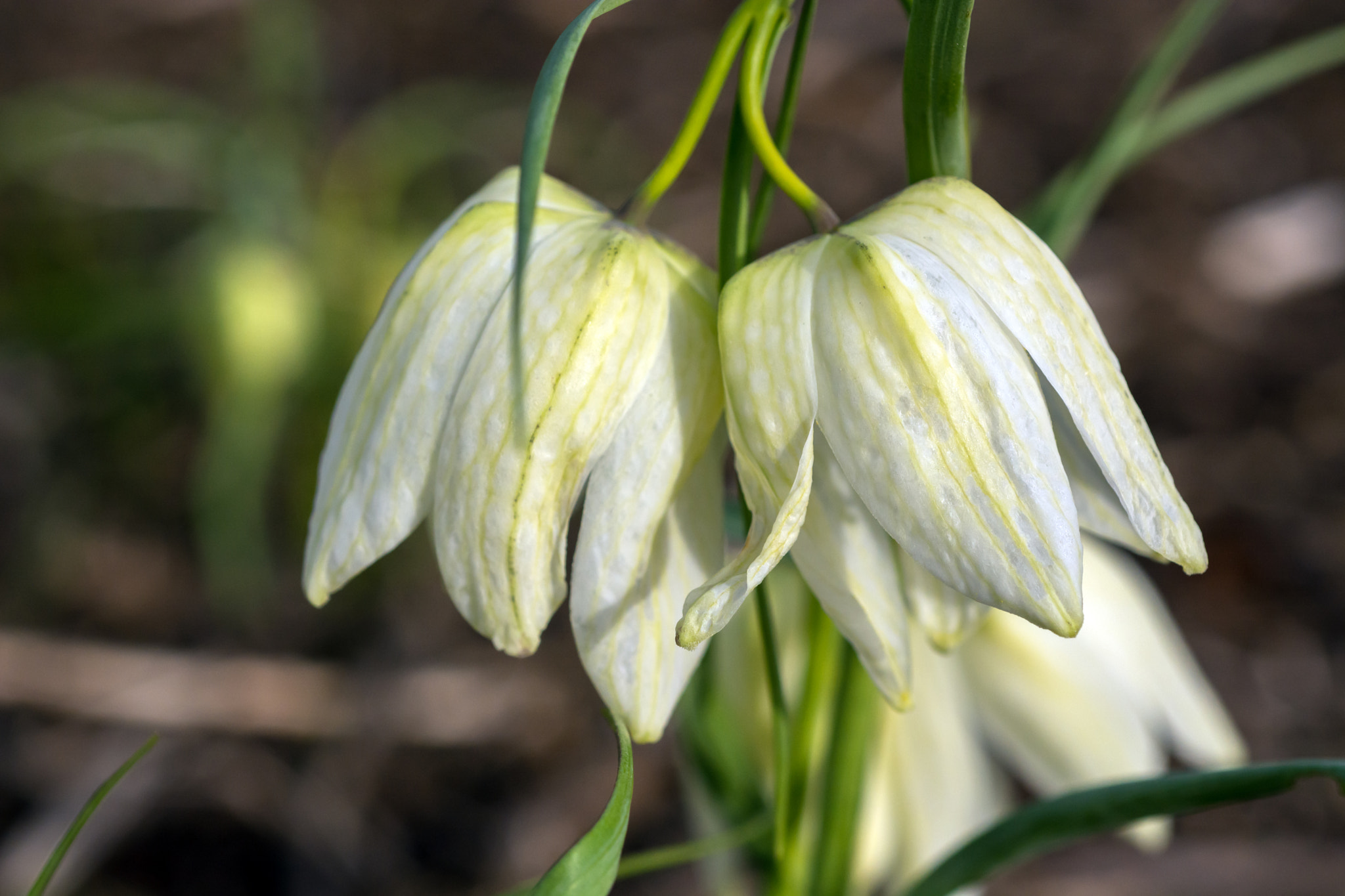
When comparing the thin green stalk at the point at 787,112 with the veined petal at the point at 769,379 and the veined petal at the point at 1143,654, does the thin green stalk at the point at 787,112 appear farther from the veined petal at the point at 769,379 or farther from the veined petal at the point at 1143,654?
the veined petal at the point at 1143,654

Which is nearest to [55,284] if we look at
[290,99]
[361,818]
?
[290,99]

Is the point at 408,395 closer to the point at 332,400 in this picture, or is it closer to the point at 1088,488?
the point at 1088,488

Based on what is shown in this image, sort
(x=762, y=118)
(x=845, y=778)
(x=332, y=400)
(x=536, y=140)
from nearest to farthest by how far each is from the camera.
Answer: (x=536, y=140) → (x=762, y=118) → (x=845, y=778) → (x=332, y=400)

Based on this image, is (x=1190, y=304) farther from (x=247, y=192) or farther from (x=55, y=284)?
(x=55, y=284)

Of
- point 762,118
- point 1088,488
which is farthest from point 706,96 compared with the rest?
point 1088,488

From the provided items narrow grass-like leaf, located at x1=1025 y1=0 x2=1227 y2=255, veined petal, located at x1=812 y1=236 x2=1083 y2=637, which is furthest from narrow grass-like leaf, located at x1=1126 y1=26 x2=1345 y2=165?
veined petal, located at x1=812 y1=236 x2=1083 y2=637

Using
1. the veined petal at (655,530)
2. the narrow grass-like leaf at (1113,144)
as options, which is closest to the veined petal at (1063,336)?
the veined petal at (655,530)
